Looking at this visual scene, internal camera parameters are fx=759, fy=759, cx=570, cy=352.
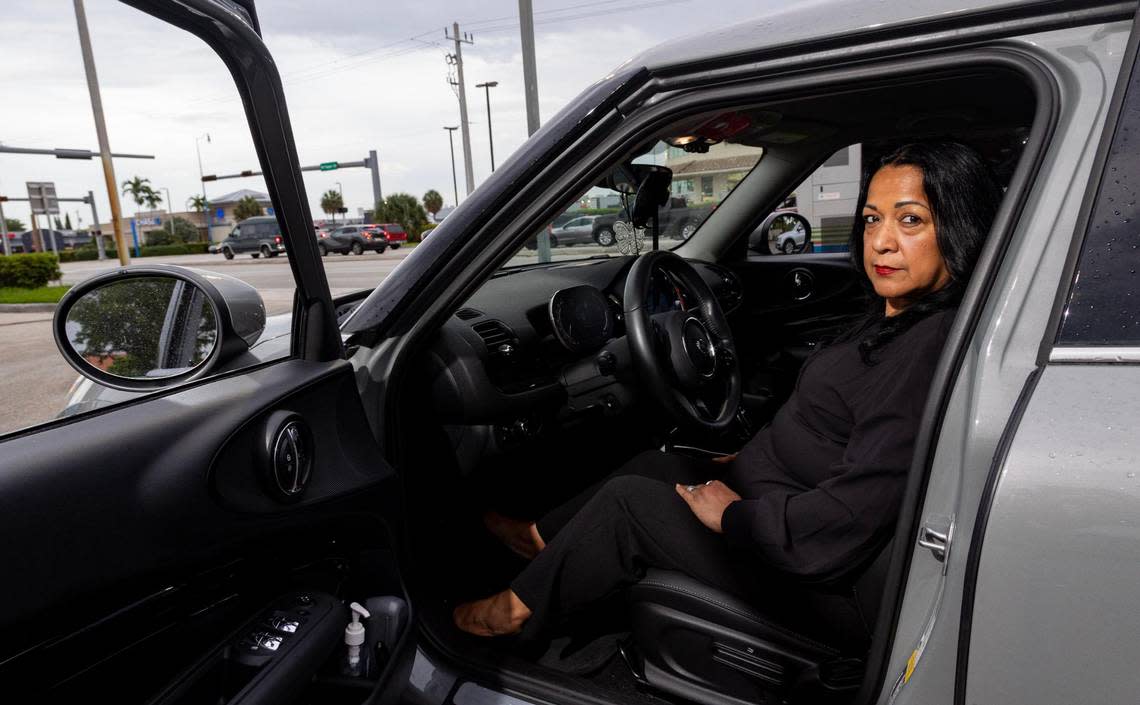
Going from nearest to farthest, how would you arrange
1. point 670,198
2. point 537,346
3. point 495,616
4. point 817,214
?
point 495,616
point 537,346
point 670,198
point 817,214

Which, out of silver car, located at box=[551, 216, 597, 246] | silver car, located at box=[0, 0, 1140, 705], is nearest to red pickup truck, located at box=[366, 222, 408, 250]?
silver car, located at box=[551, 216, 597, 246]

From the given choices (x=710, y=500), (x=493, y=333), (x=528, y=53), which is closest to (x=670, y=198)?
(x=493, y=333)

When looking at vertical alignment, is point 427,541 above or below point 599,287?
below

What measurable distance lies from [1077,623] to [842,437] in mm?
833

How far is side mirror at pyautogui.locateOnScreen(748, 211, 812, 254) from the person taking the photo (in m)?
3.92

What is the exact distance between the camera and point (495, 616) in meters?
1.97

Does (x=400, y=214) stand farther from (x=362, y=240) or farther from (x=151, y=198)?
(x=151, y=198)

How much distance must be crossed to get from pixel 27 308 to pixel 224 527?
42 cm

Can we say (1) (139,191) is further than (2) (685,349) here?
No

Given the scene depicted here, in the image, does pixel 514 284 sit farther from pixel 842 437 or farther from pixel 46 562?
pixel 46 562

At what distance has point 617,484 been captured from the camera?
6.04 ft

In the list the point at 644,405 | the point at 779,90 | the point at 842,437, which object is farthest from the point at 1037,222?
the point at 644,405

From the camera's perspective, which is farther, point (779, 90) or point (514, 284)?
point (514, 284)

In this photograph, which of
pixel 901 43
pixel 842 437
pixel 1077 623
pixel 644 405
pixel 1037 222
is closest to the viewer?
pixel 1077 623
